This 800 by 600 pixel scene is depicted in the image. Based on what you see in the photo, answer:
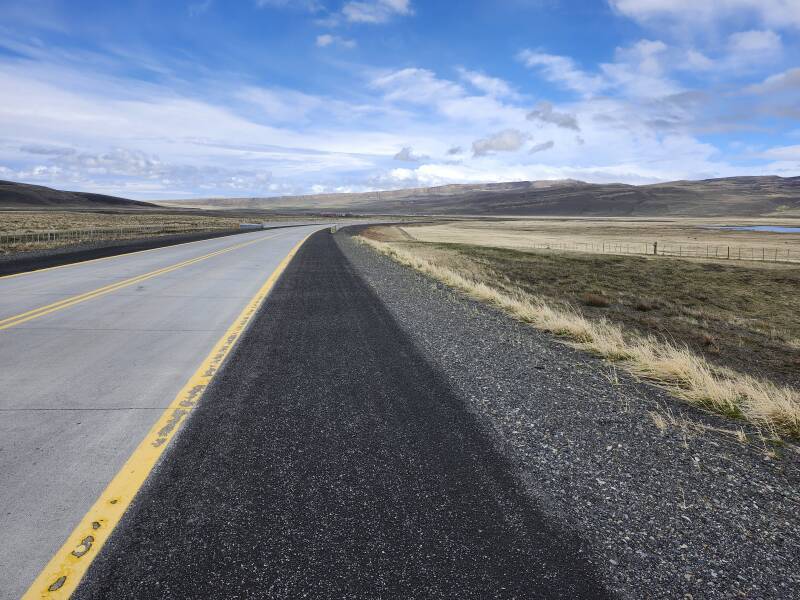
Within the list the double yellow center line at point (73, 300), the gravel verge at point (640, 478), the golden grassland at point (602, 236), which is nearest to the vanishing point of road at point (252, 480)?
the gravel verge at point (640, 478)

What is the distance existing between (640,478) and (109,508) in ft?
12.1

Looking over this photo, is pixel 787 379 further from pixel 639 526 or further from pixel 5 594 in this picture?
pixel 5 594

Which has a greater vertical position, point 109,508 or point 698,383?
point 109,508

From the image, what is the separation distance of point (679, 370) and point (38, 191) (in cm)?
24022

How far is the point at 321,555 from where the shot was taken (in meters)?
2.75

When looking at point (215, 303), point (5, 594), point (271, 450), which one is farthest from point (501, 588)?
point (215, 303)

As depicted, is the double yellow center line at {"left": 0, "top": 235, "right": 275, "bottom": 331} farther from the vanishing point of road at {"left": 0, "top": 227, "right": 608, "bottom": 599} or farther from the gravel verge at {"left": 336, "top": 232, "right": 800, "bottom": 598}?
the gravel verge at {"left": 336, "top": 232, "right": 800, "bottom": 598}

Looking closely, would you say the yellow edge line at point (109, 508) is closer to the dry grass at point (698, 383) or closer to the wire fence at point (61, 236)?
the dry grass at point (698, 383)

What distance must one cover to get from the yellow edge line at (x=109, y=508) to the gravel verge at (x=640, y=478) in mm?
2702

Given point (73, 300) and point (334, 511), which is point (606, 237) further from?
point (334, 511)

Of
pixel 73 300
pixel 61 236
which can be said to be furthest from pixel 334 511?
pixel 61 236

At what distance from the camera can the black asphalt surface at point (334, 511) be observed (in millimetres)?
2568

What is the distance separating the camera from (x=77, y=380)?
5.50m

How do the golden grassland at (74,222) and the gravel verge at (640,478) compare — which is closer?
the gravel verge at (640,478)
